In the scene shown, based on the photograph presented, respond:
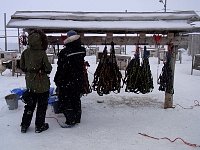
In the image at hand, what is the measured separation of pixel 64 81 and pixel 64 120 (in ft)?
3.34

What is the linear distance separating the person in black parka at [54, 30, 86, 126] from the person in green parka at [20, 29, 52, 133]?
11.5 inches

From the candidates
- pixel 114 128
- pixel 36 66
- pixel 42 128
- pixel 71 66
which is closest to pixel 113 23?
pixel 71 66

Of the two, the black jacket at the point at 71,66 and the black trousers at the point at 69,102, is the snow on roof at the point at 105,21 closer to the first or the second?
the black jacket at the point at 71,66

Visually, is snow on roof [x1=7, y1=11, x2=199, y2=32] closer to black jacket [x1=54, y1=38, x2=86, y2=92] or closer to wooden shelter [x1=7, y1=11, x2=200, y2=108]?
wooden shelter [x1=7, y1=11, x2=200, y2=108]

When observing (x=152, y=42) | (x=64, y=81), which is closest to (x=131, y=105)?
(x=152, y=42)

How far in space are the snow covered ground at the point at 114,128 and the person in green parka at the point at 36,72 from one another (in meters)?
0.32

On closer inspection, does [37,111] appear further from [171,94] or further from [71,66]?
[171,94]

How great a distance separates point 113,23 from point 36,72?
191cm

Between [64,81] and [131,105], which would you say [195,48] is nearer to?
[131,105]

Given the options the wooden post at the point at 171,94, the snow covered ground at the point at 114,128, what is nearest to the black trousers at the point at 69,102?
the snow covered ground at the point at 114,128

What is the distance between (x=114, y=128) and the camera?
548 cm

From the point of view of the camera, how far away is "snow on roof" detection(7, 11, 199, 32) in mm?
5473

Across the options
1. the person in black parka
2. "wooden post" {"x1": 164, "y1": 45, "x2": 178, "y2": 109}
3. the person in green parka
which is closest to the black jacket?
the person in black parka

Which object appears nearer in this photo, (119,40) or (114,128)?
(114,128)
